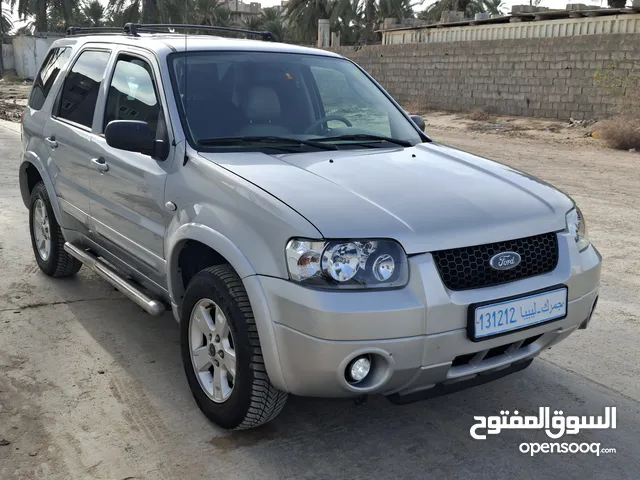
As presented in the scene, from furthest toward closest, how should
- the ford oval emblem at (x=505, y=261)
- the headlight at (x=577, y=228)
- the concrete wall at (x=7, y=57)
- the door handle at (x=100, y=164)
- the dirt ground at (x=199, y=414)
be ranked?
the concrete wall at (x=7, y=57), the door handle at (x=100, y=164), the headlight at (x=577, y=228), the dirt ground at (x=199, y=414), the ford oval emblem at (x=505, y=261)

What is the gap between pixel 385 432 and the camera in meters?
3.29

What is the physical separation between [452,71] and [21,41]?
1600 inches

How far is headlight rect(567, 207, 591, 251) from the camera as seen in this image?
332 centimetres

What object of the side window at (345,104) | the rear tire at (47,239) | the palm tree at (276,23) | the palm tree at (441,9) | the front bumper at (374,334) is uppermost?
the palm tree at (441,9)

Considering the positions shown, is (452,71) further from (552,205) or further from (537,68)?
(552,205)

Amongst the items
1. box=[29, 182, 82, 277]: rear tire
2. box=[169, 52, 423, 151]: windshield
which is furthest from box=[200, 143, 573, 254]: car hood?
box=[29, 182, 82, 277]: rear tire

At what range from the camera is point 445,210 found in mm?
2955

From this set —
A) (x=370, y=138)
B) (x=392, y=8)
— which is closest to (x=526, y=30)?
(x=370, y=138)

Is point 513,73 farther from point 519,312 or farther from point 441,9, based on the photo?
point 441,9

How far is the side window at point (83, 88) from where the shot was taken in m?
4.56

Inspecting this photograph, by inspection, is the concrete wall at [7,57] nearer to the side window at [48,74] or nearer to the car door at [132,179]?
the side window at [48,74]

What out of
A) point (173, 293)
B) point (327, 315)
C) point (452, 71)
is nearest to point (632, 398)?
point (327, 315)

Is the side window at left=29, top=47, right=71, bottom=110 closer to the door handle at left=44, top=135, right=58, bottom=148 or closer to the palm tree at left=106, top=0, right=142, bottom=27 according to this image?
the door handle at left=44, top=135, right=58, bottom=148

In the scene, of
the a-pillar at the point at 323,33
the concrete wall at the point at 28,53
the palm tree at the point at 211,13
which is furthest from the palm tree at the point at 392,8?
the concrete wall at the point at 28,53
